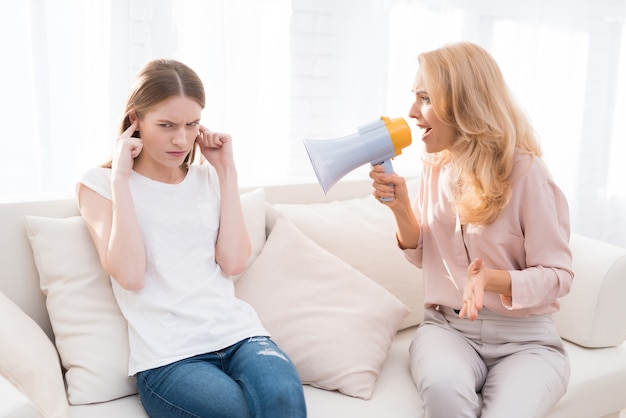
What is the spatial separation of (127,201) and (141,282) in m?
0.19

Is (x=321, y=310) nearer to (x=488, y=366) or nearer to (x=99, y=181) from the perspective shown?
(x=488, y=366)


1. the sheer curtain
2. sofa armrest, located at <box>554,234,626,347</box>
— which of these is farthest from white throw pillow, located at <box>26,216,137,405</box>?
sofa armrest, located at <box>554,234,626,347</box>

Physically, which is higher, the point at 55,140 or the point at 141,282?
the point at 55,140

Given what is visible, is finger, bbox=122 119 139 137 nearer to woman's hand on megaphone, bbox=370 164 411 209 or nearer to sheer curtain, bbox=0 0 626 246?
sheer curtain, bbox=0 0 626 246

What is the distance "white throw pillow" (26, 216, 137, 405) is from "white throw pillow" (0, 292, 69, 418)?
0.32 feet

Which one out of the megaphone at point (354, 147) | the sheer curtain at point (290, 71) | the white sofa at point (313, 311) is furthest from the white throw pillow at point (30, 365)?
the megaphone at point (354, 147)

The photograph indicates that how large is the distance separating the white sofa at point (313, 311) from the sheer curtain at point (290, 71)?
7.7 inches

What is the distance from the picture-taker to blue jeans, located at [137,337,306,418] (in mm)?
1428

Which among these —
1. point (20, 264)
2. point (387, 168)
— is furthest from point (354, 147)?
point (20, 264)

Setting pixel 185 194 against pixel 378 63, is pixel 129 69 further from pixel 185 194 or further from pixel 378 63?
pixel 378 63

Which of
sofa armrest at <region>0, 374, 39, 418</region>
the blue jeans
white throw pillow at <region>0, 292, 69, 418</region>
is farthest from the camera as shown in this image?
the blue jeans

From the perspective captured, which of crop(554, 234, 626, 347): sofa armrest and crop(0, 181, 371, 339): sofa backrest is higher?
crop(0, 181, 371, 339): sofa backrest

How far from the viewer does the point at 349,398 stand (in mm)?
1665

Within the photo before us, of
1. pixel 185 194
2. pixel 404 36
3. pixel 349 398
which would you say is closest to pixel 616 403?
pixel 349 398
